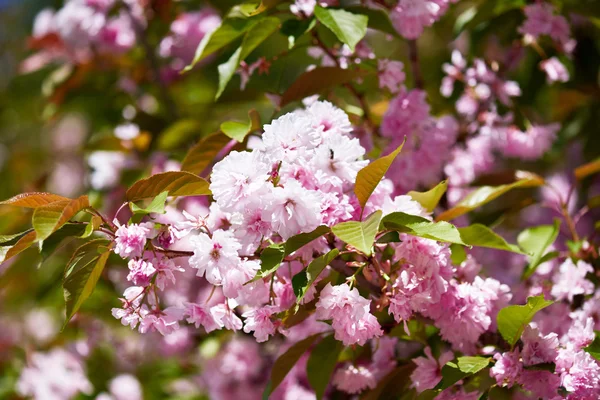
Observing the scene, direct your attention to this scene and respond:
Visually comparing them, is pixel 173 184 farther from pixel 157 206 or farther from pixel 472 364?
pixel 472 364

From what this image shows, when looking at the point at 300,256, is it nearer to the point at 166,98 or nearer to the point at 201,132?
the point at 201,132

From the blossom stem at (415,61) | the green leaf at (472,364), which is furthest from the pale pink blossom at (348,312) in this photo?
the blossom stem at (415,61)

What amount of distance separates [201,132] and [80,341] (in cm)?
76

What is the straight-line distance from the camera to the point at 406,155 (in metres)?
1.34

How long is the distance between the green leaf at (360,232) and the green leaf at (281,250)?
0.10 ft

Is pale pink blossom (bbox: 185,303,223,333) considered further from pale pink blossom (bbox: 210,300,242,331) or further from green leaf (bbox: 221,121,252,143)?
green leaf (bbox: 221,121,252,143)

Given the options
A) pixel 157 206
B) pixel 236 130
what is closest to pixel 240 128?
pixel 236 130

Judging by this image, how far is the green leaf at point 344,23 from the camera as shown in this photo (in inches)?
43.4

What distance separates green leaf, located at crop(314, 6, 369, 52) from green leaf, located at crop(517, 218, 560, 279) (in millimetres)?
468

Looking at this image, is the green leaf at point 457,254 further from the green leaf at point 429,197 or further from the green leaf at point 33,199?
the green leaf at point 33,199

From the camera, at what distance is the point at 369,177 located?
89cm

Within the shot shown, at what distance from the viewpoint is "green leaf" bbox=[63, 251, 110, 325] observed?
0.91 meters

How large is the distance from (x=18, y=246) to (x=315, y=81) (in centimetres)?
55

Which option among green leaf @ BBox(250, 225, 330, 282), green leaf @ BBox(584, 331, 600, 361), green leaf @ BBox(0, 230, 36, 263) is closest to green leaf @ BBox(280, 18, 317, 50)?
green leaf @ BBox(250, 225, 330, 282)
